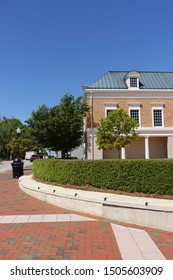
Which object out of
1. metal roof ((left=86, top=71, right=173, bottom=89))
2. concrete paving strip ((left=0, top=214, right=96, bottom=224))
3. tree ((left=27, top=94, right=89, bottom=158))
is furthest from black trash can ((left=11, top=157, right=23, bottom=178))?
metal roof ((left=86, top=71, right=173, bottom=89))

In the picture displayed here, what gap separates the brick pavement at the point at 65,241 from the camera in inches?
185

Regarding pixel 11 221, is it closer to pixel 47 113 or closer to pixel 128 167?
pixel 128 167

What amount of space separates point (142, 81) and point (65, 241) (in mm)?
27852

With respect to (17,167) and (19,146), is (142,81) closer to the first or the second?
(19,146)

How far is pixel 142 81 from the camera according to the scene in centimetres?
3092

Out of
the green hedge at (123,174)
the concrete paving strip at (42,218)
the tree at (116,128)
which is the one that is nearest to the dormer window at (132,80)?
the tree at (116,128)

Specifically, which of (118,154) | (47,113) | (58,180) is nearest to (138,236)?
(58,180)

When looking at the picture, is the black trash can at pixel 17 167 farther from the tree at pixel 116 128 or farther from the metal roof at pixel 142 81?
the metal roof at pixel 142 81

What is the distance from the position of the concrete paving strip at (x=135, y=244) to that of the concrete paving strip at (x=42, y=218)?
1.19 meters

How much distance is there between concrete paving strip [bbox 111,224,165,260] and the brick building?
2227cm

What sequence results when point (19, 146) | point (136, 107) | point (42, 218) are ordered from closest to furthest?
point (42, 218), point (136, 107), point (19, 146)

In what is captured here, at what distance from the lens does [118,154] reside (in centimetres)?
2936

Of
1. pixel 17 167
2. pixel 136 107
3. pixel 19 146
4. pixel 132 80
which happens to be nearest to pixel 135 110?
pixel 136 107
